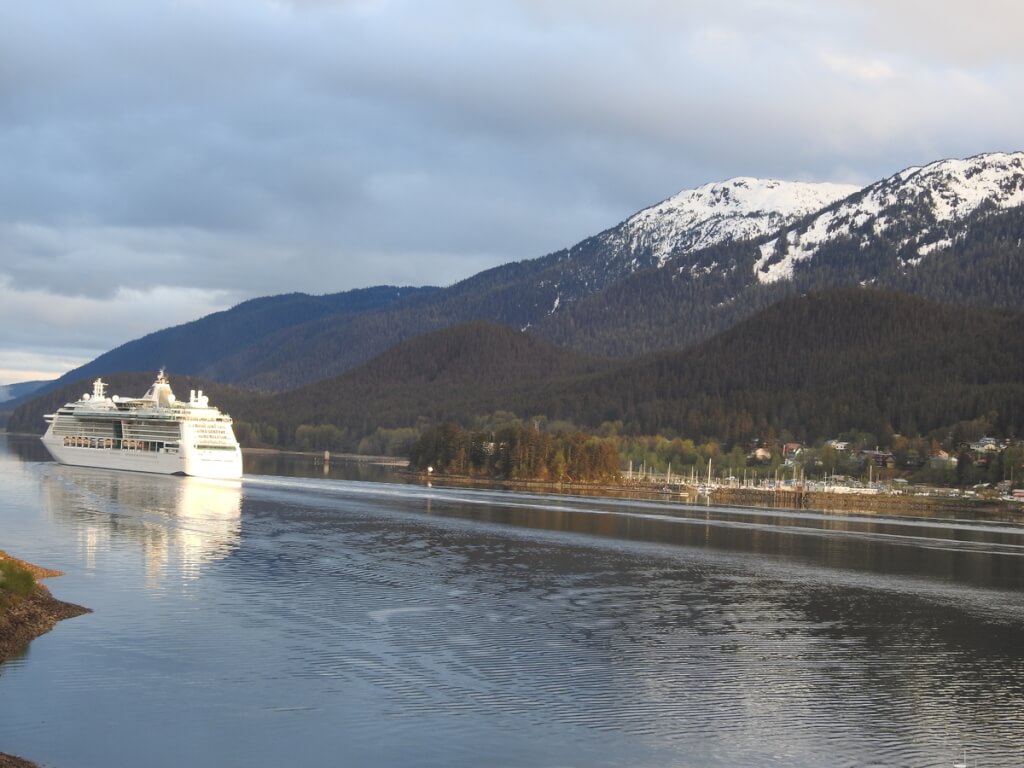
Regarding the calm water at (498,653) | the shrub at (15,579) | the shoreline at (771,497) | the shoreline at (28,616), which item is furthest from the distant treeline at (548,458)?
the shrub at (15,579)

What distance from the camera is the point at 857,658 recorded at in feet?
143

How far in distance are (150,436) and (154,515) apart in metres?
73.4

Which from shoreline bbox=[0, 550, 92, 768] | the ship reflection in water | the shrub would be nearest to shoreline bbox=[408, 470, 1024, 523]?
the ship reflection in water

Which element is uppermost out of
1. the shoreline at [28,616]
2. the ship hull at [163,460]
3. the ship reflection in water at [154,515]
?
the ship hull at [163,460]

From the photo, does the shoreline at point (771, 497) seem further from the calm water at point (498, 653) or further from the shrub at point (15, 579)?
the shrub at point (15, 579)

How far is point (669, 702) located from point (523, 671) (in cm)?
511

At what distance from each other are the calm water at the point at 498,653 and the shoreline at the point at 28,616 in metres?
0.61

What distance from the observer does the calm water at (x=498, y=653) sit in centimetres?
3089

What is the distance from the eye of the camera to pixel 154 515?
3492 inches

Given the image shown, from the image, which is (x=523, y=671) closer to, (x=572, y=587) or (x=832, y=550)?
(x=572, y=587)

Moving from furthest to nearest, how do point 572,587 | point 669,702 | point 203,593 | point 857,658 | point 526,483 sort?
point 526,483 → point 572,587 → point 203,593 → point 857,658 → point 669,702

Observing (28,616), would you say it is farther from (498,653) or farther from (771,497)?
(771,497)

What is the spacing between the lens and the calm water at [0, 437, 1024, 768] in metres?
30.9

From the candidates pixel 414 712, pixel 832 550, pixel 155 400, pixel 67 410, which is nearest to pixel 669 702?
pixel 414 712
